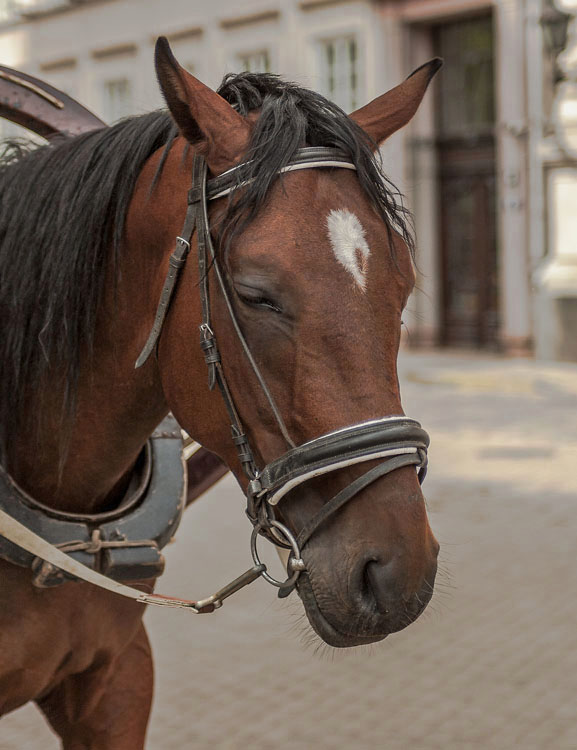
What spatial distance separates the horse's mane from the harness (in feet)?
0.50

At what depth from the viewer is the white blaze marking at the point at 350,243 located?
172cm

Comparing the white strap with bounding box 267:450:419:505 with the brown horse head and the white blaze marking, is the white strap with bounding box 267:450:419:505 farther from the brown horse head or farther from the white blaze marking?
the white blaze marking

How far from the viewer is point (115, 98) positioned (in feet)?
65.3

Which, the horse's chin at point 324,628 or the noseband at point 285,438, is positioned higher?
the noseband at point 285,438

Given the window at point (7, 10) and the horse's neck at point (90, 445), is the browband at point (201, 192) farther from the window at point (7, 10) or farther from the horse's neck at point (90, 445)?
the window at point (7, 10)

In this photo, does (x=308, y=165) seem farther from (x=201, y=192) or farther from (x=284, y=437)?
(x=284, y=437)

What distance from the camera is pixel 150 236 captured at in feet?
6.61

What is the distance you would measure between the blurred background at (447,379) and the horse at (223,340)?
0.23 m

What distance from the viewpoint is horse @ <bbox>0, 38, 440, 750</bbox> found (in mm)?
1676

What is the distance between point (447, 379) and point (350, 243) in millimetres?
10480

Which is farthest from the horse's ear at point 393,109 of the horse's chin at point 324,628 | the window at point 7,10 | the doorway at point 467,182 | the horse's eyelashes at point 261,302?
the window at point 7,10

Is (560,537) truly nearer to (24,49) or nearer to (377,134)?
(377,134)

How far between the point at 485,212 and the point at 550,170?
6.28 feet

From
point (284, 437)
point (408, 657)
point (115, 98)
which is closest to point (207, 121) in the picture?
point (284, 437)
